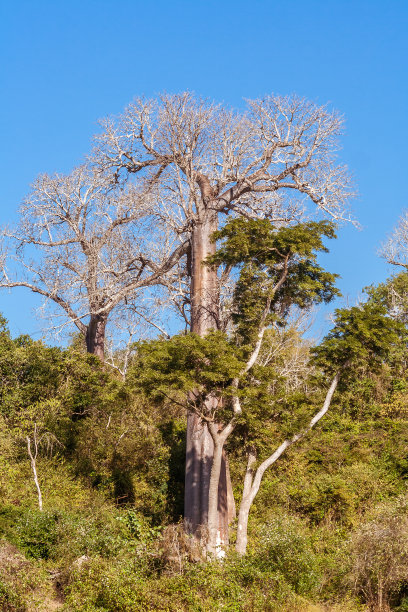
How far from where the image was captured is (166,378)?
12.2 m

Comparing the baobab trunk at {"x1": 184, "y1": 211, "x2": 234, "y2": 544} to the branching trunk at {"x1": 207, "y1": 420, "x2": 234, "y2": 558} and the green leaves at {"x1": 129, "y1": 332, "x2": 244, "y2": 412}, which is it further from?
the green leaves at {"x1": 129, "y1": 332, "x2": 244, "y2": 412}

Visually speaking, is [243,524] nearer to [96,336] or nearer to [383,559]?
[383,559]

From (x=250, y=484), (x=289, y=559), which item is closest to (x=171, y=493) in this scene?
(x=250, y=484)

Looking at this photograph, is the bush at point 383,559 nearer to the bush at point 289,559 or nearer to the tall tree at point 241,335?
the bush at point 289,559

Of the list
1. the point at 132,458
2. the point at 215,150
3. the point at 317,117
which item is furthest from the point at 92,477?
the point at 317,117

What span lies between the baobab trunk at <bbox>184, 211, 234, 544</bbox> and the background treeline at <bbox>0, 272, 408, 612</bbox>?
0.64m

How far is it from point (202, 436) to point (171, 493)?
303 centimetres

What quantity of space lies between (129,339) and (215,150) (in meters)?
8.22

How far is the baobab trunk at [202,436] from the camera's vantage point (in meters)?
14.4

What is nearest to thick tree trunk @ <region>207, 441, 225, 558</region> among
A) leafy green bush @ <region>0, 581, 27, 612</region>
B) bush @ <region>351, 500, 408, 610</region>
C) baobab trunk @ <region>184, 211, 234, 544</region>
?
baobab trunk @ <region>184, 211, 234, 544</region>

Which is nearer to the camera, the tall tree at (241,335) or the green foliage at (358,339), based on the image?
the tall tree at (241,335)

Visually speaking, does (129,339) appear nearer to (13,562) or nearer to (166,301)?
(166,301)

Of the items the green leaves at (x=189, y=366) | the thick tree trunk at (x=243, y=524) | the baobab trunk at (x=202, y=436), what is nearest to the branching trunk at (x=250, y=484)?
the thick tree trunk at (x=243, y=524)

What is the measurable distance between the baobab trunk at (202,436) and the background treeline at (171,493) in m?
0.64
